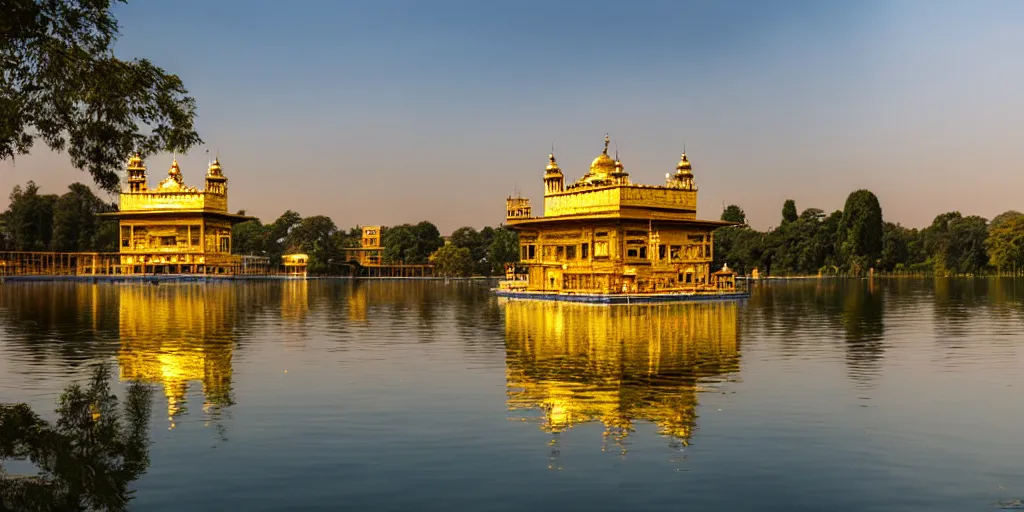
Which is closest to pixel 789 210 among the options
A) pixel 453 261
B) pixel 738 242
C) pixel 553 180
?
pixel 738 242

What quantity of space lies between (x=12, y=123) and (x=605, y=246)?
53.7 metres

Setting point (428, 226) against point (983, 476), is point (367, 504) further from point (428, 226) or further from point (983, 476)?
point (428, 226)

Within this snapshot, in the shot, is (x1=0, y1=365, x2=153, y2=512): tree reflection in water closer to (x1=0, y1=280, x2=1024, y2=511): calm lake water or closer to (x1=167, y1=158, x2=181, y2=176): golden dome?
(x1=0, y1=280, x2=1024, y2=511): calm lake water

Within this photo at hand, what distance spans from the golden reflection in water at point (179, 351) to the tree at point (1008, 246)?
118036mm

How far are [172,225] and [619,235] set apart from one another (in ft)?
244

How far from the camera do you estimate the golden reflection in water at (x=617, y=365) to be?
19891mm

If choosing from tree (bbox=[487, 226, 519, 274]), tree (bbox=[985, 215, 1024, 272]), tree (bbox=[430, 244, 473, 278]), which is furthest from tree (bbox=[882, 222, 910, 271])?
tree (bbox=[430, 244, 473, 278])

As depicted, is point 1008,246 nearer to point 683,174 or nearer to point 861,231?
point 861,231

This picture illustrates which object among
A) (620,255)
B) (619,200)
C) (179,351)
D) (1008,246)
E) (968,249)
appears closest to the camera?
(179,351)

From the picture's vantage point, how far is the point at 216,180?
410 ft

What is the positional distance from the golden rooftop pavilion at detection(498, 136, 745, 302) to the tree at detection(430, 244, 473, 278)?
79551 millimetres

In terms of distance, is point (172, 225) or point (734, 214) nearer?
point (172, 225)

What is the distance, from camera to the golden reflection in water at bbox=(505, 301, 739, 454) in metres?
19.9

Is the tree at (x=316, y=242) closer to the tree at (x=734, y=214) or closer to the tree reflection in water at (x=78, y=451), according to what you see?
the tree at (x=734, y=214)
